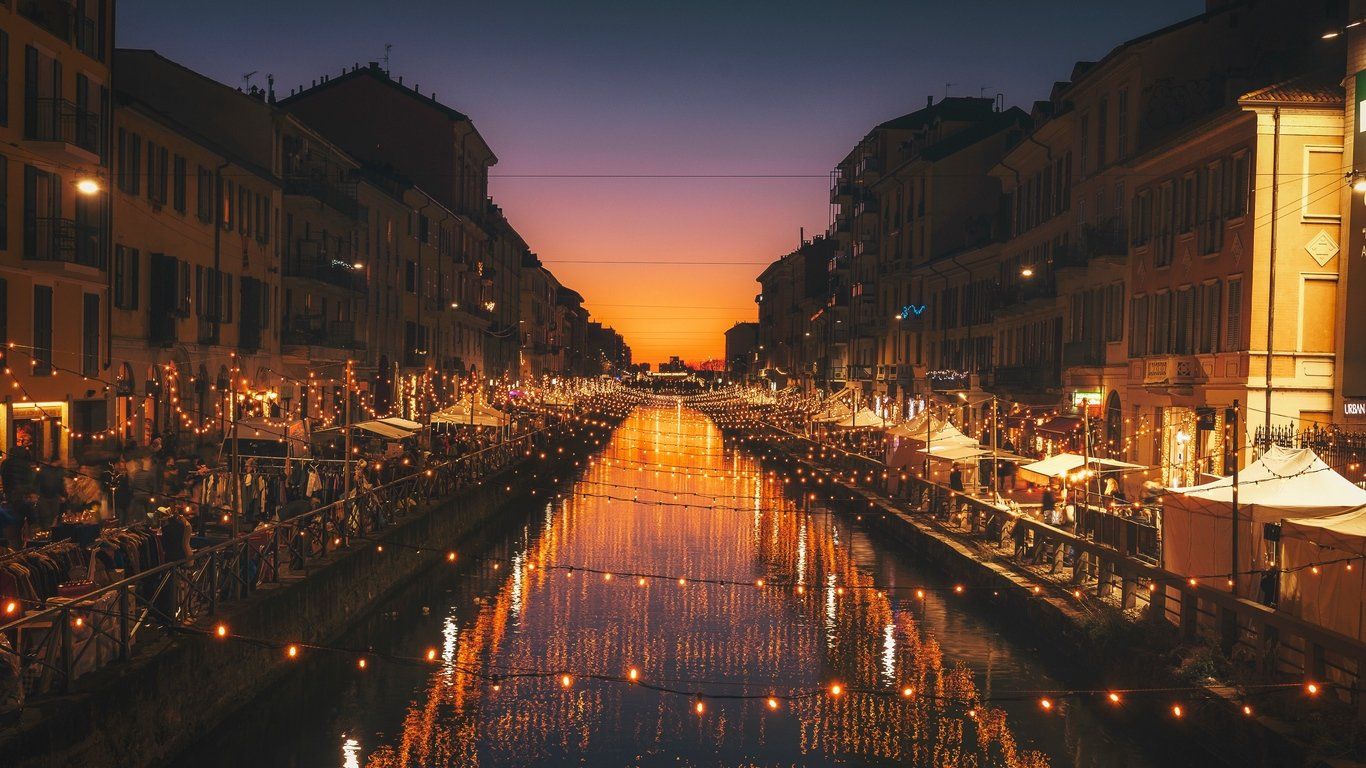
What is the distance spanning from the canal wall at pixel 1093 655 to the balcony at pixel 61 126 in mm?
20451

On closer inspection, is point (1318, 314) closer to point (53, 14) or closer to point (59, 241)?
point (59, 241)

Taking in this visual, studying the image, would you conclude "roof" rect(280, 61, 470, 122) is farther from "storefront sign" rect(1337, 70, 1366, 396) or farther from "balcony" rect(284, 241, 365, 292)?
"storefront sign" rect(1337, 70, 1366, 396)

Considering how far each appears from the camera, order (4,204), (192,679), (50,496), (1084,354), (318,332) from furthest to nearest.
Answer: (318,332) < (1084,354) < (4,204) < (50,496) < (192,679)

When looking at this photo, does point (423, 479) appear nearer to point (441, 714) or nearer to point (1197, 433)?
point (441, 714)

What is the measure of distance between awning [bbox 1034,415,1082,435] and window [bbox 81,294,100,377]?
25.6 meters

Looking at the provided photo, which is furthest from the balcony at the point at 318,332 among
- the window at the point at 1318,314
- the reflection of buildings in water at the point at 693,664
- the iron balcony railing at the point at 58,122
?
the window at the point at 1318,314

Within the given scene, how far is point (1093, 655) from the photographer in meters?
19.6

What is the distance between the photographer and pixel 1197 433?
3038 centimetres

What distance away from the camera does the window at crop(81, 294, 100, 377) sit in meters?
27.7

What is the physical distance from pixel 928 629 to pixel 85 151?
1955cm

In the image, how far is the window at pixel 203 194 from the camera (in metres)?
35.0

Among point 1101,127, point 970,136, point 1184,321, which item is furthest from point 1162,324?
point 970,136

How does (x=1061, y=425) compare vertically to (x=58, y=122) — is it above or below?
below

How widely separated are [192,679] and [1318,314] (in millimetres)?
22894
